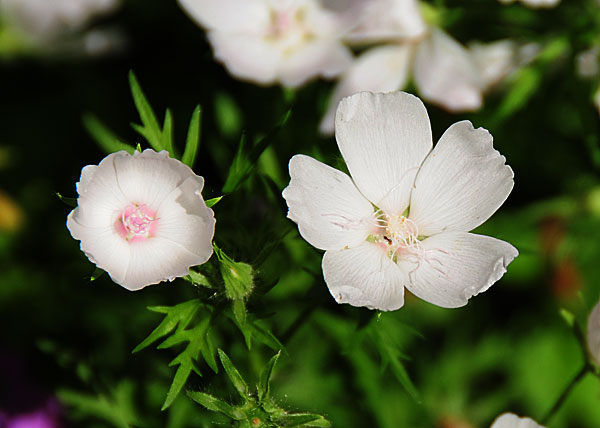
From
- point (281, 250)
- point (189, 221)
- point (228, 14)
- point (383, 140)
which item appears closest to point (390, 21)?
point (228, 14)

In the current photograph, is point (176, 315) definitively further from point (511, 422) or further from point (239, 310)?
point (511, 422)

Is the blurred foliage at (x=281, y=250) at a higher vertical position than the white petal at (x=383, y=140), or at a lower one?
lower

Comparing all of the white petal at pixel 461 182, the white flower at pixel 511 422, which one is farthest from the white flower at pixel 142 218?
the white flower at pixel 511 422

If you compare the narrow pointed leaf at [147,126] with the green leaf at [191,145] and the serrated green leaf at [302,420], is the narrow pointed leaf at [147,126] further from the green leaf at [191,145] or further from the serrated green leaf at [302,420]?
the serrated green leaf at [302,420]

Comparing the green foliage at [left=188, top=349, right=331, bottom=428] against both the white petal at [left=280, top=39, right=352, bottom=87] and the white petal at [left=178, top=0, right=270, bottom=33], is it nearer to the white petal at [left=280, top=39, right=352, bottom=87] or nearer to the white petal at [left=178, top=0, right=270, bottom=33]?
the white petal at [left=280, top=39, right=352, bottom=87]

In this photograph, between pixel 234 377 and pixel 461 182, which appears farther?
pixel 461 182

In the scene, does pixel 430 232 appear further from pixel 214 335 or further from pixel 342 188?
pixel 214 335
